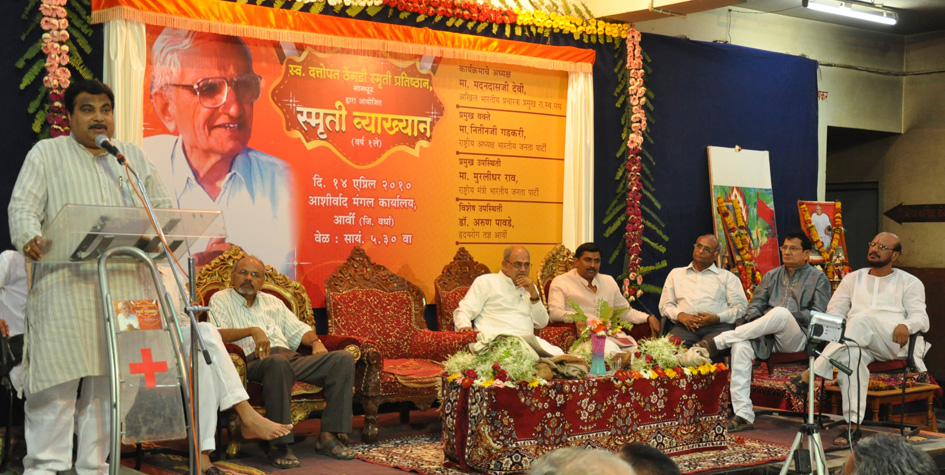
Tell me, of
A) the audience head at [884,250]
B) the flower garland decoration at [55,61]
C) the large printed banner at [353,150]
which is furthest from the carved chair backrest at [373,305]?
the audience head at [884,250]

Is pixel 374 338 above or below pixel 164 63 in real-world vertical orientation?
below

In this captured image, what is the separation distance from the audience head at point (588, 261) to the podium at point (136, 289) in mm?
4249

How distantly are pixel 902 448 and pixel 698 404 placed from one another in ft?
11.6

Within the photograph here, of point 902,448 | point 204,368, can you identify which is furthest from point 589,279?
point 902,448

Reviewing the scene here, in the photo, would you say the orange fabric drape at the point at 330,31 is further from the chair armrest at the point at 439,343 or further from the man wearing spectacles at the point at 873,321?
the man wearing spectacles at the point at 873,321

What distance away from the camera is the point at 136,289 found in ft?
12.7

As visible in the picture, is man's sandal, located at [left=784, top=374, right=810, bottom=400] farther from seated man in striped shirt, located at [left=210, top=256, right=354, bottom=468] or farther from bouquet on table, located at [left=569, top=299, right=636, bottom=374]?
seated man in striped shirt, located at [left=210, top=256, right=354, bottom=468]

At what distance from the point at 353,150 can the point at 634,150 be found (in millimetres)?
2729

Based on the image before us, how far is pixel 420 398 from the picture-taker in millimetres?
6250

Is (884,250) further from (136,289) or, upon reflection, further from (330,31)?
(136,289)

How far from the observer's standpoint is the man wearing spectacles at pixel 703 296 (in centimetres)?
746

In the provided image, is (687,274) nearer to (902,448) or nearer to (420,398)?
(420,398)

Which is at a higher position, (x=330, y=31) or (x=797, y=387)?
(x=330, y=31)

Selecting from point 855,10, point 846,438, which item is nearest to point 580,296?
point 846,438
